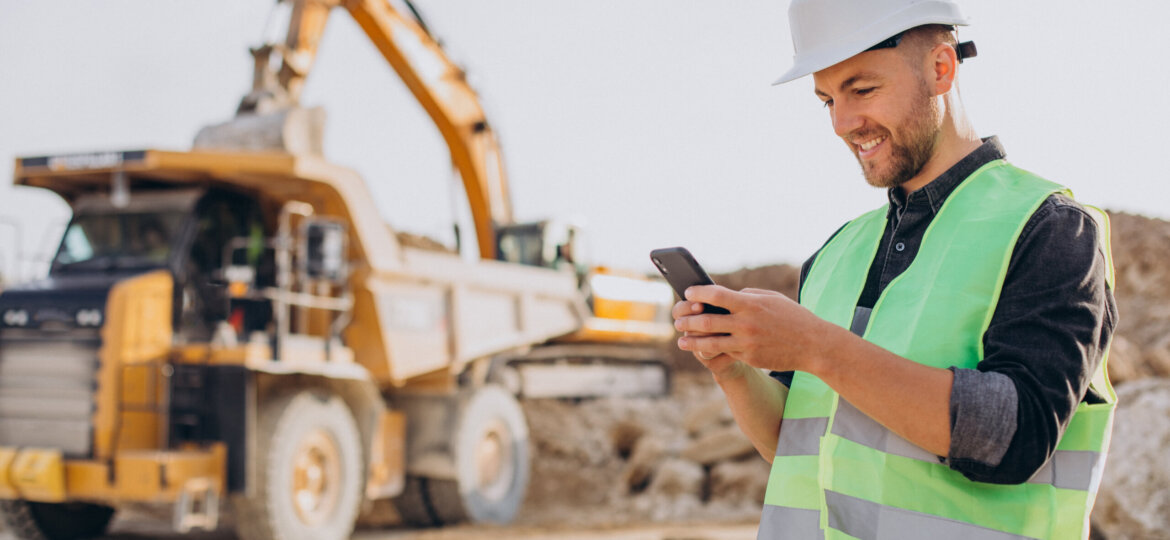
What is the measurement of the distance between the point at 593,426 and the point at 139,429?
6612 millimetres

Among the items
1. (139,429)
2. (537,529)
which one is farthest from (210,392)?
(537,529)

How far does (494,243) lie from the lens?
11023mm

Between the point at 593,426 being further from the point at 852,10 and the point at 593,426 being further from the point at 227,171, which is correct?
the point at 852,10

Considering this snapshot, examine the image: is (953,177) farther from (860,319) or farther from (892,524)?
(892,524)

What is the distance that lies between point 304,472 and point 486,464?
2.65 m

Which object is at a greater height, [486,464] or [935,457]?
[935,457]

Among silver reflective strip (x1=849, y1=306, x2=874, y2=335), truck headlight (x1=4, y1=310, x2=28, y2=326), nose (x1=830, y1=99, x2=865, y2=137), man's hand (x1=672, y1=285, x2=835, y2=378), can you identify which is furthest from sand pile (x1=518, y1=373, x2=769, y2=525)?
man's hand (x1=672, y1=285, x2=835, y2=378)

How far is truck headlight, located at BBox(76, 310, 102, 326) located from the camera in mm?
6551

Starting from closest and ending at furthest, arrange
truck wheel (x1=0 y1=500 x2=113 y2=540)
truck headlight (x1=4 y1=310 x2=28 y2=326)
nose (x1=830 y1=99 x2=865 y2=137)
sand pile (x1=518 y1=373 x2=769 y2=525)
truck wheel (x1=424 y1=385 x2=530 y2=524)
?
1. nose (x1=830 y1=99 x2=865 y2=137)
2. truck headlight (x1=4 y1=310 x2=28 y2=326)
3. truck wheel (x1=0 y1=500 x2=113 y2=540)
4. truck wheel (x1=424 y1=385 x2=530 y2=524)
5. sand pile (x1=518 y1=373 x2=769 y2=525)

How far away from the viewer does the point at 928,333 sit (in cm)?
156

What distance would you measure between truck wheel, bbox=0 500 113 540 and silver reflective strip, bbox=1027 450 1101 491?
7541 millimetres

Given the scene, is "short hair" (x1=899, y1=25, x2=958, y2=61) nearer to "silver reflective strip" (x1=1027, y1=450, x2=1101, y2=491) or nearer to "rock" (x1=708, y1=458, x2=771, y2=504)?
"silver reflective strip" (x1=1027, y1=450, x2=1101, y2=491)

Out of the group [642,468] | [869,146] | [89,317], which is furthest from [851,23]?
[642,468]

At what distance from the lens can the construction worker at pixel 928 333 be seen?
1.46 metres
